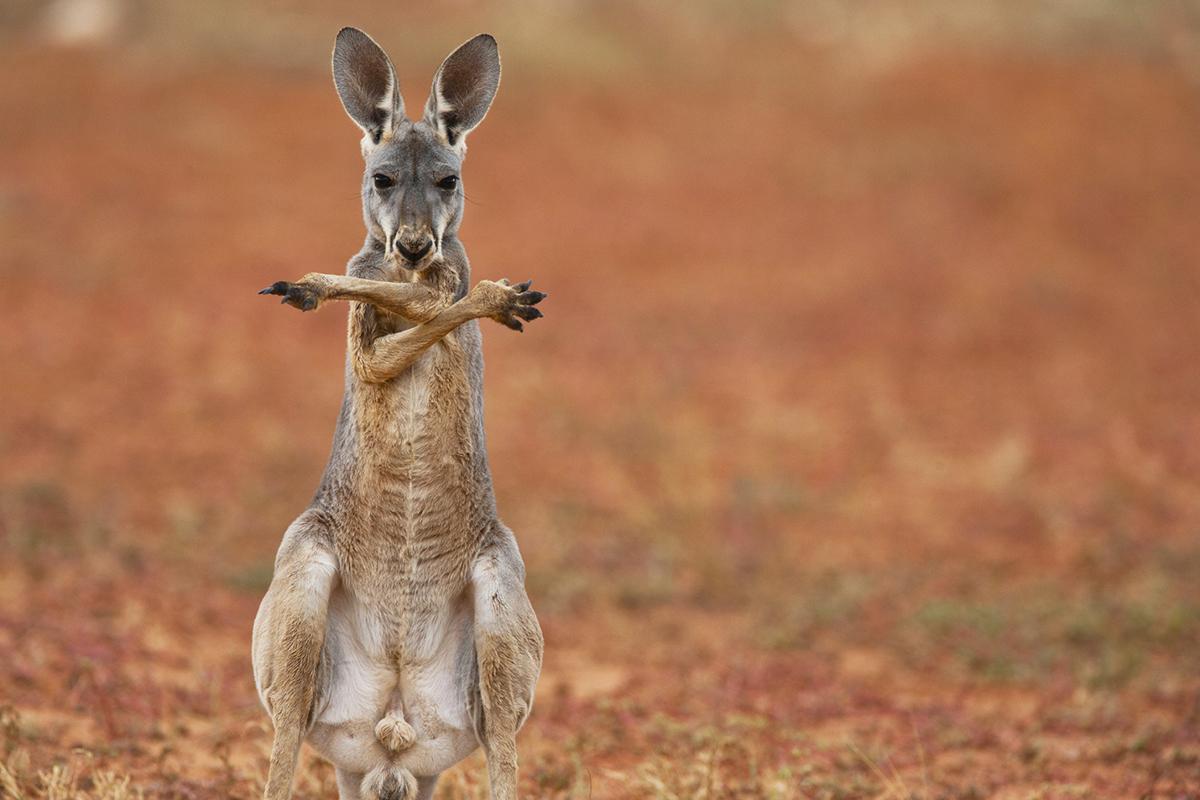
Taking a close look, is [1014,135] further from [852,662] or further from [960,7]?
[852,662]

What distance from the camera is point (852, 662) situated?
873 cm

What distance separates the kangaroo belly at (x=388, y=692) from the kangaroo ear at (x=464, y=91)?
170 cm

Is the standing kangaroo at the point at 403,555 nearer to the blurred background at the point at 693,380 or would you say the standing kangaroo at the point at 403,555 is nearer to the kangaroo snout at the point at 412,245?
the kangaroo snout at the point at 412,245

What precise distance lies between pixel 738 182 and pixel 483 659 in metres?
18.5

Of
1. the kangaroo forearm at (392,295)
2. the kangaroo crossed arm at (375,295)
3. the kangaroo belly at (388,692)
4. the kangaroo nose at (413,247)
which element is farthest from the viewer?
the kangaroo belly at (388,692)

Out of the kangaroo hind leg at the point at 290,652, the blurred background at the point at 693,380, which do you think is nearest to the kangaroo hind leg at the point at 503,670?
the kangaroo hind leg at the point at 290,652

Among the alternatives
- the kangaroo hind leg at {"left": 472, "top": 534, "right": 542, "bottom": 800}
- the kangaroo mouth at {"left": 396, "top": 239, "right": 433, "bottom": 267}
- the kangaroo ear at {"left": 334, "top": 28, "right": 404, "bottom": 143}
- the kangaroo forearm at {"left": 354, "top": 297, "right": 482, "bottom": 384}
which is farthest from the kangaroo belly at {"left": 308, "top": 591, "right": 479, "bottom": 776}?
the kangaroo ear at {"left": 334, "top": 28, "right": 404, "bottom": 143}

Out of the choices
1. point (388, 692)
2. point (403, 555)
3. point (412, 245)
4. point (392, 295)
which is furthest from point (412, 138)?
point (388, 692)

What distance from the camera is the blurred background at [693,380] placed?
700 centimetres

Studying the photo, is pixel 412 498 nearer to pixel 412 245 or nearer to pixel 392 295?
pixel 392 295

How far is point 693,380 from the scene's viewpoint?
15094mm

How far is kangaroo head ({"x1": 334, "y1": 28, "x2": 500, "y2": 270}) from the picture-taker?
176 inches

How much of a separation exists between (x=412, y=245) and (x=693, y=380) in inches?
427

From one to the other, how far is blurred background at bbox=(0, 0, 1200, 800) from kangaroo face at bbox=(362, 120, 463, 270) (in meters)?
2.18
